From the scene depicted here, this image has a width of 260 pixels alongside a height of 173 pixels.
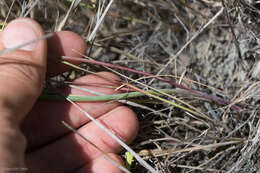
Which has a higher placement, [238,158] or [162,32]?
[162,32]

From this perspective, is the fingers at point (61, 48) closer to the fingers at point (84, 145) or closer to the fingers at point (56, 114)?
the fingers at point (56, 114)

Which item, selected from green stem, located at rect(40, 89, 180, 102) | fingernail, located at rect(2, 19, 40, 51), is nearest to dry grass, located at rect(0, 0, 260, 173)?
green stem, located at rect(40, 89, 180, 102)

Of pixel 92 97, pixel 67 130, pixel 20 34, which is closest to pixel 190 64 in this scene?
pixel 92 97

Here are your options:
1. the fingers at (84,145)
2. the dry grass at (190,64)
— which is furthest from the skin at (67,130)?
the dry grass at (190,64)

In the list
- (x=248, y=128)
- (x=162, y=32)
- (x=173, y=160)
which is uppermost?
(x=162, y=32)

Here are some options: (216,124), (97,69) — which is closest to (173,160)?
(216,124)

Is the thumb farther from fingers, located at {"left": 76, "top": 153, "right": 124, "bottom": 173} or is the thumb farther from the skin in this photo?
fingers, located at {"left": 76, "top": 153, "right": 124, "bottom": 173}

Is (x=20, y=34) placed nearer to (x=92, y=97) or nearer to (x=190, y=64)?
(x=92, y=97)

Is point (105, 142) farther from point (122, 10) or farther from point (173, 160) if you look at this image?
point (122, 10)
